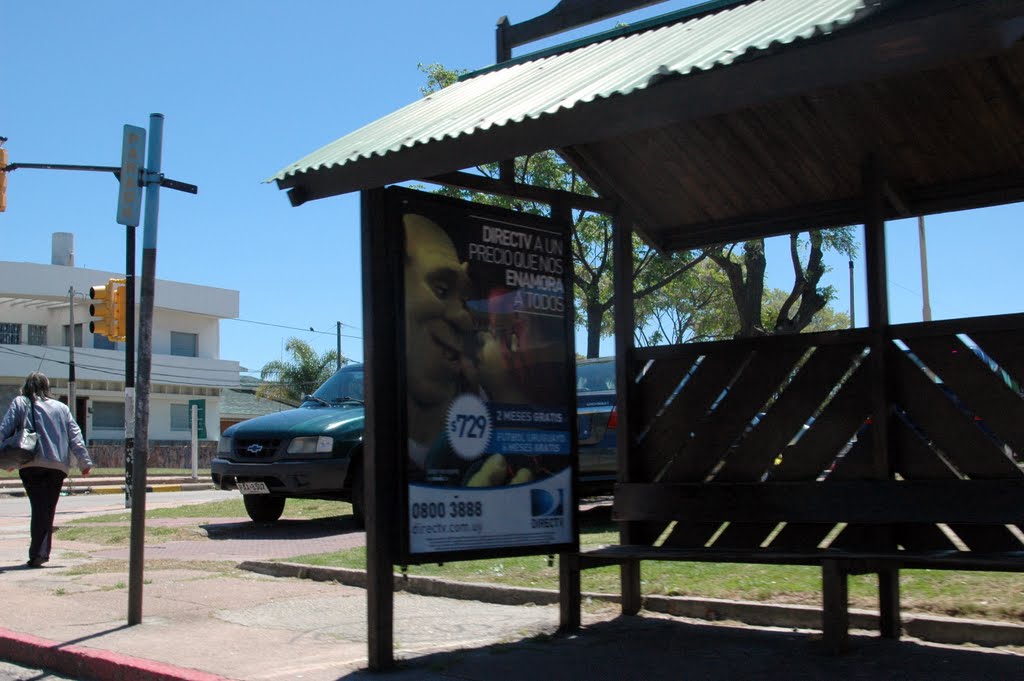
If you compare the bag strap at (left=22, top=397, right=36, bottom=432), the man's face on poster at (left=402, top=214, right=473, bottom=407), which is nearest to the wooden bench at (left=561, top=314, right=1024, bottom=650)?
the man's face on poster at (left=402, top=214, right=473, bottom=407)

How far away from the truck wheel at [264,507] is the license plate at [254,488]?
708 millimetres

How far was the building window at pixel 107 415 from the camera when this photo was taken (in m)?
53.0

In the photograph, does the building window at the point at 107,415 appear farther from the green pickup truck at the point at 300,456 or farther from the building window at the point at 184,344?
the green pickup truck at the point at 300,456

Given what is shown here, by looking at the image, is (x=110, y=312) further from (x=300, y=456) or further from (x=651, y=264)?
(x=651, y=264)

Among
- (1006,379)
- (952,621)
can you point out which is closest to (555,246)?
(1006,379)

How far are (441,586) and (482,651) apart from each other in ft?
7.16

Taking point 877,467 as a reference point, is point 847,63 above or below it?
above

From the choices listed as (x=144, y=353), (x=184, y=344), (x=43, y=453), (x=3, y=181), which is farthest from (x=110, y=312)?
(x=184, y=344)

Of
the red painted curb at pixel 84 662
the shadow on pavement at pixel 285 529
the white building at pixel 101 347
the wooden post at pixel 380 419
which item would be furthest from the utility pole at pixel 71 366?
the wooden post at pixel 380 419

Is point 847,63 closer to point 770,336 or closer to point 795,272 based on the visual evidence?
point 770,336

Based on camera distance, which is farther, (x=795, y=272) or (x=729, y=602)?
(x=795, y=272)

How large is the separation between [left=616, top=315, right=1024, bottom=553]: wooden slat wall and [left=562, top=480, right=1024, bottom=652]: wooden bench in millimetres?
24

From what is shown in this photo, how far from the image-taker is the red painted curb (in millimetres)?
5852

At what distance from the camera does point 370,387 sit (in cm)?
596
